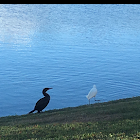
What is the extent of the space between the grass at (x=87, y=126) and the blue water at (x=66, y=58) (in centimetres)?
729

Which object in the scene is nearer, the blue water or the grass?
the grass

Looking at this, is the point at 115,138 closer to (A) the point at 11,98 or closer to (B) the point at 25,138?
(B) the point at 25,138

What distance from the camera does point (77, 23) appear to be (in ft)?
142

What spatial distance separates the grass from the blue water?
7.29m

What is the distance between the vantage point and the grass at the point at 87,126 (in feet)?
27.6

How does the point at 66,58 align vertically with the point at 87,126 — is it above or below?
above

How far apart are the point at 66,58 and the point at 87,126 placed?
Result: 61.1 ft

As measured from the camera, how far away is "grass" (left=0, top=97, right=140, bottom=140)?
8406mm

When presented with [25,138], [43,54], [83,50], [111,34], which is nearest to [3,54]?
[43,54]

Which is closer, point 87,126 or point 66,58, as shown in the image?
point 87,126

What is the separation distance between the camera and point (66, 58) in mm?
28250

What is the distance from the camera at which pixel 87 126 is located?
9906 millimetres

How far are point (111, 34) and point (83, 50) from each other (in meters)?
8.71

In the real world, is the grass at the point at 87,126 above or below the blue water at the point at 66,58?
Answer: below
